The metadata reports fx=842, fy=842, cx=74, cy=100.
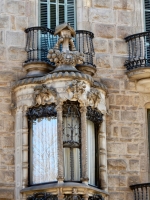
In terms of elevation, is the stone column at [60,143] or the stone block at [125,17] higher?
the stone block at [125,17]

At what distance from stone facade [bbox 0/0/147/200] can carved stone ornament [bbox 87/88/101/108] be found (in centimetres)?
63

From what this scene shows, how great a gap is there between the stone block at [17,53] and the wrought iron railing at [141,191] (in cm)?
400

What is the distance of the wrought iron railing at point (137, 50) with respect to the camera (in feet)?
67.1

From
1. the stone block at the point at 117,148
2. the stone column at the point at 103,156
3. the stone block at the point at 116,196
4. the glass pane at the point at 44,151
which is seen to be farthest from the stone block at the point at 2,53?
the stone block at the point at 116,196

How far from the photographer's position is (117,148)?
782 inches

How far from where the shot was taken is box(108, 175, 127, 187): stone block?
19.6 meters

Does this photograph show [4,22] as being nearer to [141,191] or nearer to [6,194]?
[6,194]

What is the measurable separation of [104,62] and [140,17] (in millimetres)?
1620

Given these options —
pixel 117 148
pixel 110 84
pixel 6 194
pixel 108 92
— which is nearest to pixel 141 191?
pixel 117 148

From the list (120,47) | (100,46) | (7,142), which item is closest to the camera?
(7,142)

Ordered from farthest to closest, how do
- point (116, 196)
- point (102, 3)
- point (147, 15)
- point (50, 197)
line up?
1. point (147, 15)
2. point (102, 3)
3. point (116, 196)
4. point (50, 197)

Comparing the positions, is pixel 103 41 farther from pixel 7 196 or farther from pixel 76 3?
pixel 7 196

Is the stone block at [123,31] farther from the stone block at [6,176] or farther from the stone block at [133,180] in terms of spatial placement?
the stone block at [6,176]

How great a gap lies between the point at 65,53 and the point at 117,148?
258 centimetres
